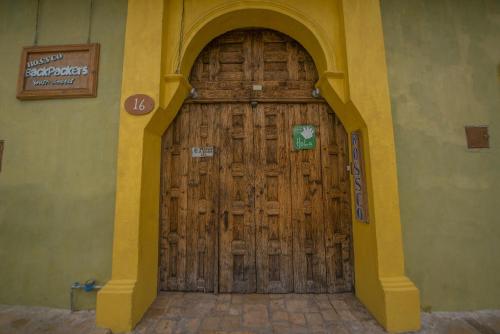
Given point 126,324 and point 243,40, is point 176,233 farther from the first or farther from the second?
point 243,40

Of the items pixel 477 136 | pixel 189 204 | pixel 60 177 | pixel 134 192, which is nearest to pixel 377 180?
pixel 477 136

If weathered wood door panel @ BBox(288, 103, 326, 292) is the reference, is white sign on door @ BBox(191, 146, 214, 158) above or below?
above

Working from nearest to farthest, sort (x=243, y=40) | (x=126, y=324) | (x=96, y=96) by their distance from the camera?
(x=126, y=324)
(x=96, y=96)
(x=243, y=40)

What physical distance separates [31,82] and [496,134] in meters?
6.30

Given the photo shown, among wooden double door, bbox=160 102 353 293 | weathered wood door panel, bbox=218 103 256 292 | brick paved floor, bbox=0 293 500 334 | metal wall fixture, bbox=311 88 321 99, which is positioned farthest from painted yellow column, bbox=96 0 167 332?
metal wall fixture, bbox=311 88 321 99

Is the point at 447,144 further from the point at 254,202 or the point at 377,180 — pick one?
the point at 254,202

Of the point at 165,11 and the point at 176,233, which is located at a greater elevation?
the point at 165,11

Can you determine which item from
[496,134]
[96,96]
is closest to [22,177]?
[96,96]

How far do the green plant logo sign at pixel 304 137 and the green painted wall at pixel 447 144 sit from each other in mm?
1083

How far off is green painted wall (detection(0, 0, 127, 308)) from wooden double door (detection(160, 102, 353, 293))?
32.0 inches

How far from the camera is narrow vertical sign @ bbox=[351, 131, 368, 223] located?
319cm

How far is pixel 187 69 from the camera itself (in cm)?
367

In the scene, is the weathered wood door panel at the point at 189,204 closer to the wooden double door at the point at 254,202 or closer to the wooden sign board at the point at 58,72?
the wooden double door at the point at 254,202

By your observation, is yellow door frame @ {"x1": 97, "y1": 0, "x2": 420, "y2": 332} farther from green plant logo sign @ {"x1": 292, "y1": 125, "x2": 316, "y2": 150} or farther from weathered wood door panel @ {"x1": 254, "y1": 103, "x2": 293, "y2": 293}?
weathered wood door panel @ {"x1": 254, "y1": 103, "x2": 293, "y2": 293}
